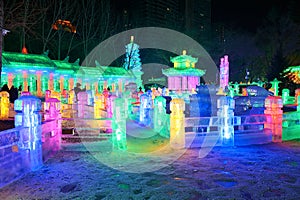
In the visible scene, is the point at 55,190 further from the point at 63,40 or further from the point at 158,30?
the point at 158,30

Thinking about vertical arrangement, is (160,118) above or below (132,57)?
below

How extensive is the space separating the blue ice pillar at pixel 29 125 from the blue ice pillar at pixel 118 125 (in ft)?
7.51

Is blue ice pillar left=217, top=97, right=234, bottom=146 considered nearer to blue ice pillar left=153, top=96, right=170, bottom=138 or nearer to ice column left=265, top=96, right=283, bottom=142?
ice column left=265, top=96, right=283, bottom=142

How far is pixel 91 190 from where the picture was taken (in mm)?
4984

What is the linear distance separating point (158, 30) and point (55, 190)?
1847 inches

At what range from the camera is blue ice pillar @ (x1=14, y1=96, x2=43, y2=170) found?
600 cm

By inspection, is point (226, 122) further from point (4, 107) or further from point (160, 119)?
point (4, 107)

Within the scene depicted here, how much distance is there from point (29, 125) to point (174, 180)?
10.6 feet

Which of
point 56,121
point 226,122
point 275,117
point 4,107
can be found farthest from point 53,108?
point 275,117

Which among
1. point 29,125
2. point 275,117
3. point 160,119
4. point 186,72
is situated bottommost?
point 160,119

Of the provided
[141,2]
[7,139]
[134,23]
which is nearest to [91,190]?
[7,139]

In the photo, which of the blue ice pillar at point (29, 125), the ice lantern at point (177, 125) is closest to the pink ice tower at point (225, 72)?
the ice lantern at point (177, 125)

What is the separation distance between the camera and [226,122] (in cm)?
884

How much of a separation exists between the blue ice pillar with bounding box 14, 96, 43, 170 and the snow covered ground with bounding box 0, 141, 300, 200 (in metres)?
0.35
